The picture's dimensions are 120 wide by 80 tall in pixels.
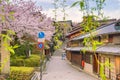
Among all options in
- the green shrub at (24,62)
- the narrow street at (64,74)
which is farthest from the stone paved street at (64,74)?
the green shrub at (24,62)

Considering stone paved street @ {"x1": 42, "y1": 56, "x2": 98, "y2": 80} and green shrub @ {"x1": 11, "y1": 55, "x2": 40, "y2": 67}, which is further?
green shrub @ {"x1": 11, "y1": 55, "x2": 40, "y2": 67}

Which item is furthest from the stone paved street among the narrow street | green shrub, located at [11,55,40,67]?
green shrub, located at [11,55,40,67]

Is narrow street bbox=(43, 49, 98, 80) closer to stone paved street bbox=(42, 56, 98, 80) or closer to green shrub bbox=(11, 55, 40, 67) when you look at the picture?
stone paved street bbox=(42, 56, 98, 80)

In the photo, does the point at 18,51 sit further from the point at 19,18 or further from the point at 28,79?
the point at 28,79

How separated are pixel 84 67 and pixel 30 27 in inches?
608

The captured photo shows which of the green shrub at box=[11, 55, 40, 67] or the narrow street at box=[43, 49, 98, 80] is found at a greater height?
the green shrub at box=[11, 55, 40, 67]

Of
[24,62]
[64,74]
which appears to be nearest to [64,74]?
[64,74]

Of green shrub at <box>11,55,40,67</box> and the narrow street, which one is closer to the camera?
the narrow street

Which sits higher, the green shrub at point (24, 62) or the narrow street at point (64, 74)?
the green shrub at point (24, 62)

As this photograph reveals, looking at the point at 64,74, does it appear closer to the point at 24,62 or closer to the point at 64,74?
the point at 64,74

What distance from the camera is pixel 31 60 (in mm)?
32094

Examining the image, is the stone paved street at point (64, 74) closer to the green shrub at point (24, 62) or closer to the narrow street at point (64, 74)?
the narrow street at point (64, 74)

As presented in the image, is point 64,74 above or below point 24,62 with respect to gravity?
below

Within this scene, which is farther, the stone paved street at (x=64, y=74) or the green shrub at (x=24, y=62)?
the green shrub at (x=24, y=62)
